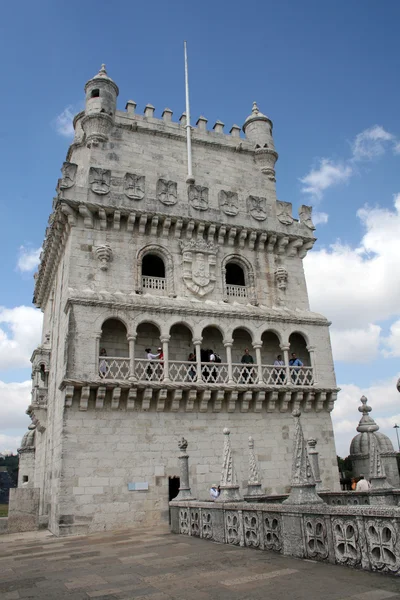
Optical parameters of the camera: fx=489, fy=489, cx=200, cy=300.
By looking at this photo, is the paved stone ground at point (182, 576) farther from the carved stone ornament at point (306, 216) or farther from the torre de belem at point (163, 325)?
the carved stone ornament at point (306, 216)

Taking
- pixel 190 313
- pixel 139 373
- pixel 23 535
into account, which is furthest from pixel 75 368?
pixel 23 535

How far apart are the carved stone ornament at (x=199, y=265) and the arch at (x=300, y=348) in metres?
5.05

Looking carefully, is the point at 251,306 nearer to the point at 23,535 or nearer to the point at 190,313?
the point at 190,313

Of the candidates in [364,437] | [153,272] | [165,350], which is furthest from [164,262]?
[364,437]

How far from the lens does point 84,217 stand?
20.8 m

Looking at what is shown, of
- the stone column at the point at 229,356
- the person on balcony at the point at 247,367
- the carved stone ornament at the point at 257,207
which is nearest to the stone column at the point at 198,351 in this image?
the stone column at the point at 229,356

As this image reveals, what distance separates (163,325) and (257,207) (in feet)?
26.8

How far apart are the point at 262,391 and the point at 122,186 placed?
35.5 ft

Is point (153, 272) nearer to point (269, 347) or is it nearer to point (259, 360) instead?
point (269, 347)

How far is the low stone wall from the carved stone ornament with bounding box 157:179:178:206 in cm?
1399

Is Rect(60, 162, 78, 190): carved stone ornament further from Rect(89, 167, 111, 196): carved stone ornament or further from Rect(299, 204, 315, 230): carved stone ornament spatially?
Rect(299, 204, 315, 230): carved stone ornament

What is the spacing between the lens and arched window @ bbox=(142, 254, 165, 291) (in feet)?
69.8

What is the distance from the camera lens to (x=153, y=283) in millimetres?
21297

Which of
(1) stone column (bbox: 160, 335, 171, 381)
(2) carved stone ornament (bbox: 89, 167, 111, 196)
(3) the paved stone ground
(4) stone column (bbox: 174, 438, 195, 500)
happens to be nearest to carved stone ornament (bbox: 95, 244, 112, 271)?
(2) carved stone ornament (bbox: 89, 167, 111, 196)
